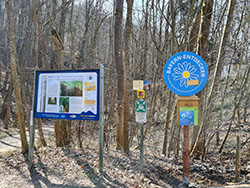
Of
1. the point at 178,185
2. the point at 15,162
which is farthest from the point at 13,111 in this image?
the point at 178,185

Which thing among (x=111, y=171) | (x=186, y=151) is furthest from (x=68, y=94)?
(x=186, y=151)

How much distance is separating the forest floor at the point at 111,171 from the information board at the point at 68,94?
132 centimetres

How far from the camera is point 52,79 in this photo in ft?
19.1

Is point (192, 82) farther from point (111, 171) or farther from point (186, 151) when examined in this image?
point (111, 171)

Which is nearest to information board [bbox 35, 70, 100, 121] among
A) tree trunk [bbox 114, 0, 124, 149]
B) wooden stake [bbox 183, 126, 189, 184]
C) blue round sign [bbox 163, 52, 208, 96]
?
blue round sign [bbox 163, 52, 208, 96]

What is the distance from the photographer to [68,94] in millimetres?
5617

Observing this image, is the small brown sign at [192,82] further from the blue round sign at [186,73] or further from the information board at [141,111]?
the information board at [141,111]

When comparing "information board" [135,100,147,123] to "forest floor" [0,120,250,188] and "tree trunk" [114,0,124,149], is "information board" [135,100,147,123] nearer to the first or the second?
"forest floor" [0,120,250,188]

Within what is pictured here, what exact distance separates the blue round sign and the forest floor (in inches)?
77.7

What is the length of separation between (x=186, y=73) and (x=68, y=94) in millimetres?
2750

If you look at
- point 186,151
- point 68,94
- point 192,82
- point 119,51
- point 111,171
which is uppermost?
point 119,51

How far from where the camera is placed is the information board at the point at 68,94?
215 inches

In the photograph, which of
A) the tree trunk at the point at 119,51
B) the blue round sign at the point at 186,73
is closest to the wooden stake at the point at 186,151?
the blue round sign at the point at 186,73

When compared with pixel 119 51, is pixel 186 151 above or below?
below
